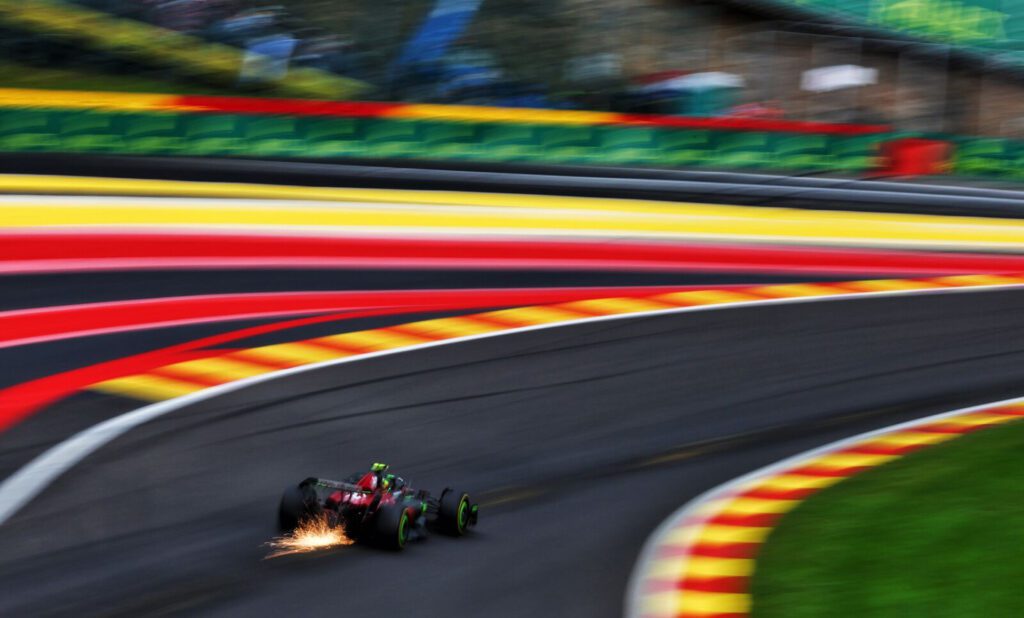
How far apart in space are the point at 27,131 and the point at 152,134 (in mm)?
1303

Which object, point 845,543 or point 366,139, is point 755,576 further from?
point 366,139

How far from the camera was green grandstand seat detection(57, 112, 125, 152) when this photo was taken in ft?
49.4

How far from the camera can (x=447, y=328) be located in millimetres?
10820

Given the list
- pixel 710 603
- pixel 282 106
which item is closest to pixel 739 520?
pixel 710 603

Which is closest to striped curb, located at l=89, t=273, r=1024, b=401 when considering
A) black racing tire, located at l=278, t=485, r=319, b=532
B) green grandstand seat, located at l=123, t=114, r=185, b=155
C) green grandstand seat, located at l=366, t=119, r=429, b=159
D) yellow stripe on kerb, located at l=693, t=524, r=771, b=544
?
black racing tire, located at l=278, t=485, r=319, b=532

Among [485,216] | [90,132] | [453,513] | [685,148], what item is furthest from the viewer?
[685,148]

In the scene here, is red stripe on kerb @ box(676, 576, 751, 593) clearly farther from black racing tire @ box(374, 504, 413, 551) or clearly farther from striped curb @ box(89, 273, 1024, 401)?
striped curb @ box(89, 273, 1024, 401)

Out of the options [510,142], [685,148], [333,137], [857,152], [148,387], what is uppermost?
[333,137]

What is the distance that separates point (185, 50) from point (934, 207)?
995cm

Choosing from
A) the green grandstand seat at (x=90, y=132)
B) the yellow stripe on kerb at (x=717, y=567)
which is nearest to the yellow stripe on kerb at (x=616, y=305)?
the yellow stripe on kerb at (x=717, y=567)

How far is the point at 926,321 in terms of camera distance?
11977 mm

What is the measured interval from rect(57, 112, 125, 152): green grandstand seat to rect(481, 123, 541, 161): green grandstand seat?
420 cm

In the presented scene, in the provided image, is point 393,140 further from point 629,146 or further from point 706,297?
point 706,297

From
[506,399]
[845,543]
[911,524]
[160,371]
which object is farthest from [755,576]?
[160,371]
